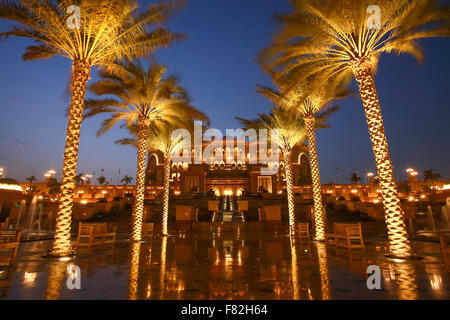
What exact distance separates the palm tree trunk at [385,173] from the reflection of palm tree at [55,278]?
8.89 m

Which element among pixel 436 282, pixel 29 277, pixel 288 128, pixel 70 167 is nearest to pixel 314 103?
pixel 288 128

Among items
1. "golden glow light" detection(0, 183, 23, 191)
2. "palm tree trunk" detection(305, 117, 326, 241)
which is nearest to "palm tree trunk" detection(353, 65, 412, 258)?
"palm tree trunk" detection(305, 117, 326, 241)

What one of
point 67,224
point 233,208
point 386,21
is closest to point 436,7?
point 386,21

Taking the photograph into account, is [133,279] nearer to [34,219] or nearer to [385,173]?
[385,173]

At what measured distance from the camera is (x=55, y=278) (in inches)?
198

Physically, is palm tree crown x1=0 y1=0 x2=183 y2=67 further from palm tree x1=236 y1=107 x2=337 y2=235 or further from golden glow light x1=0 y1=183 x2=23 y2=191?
golden glow light x1=0 y1=183 x2=23 y2=191

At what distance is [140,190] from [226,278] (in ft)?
30.1

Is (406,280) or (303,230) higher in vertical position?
(303,230)

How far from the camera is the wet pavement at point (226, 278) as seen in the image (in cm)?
395

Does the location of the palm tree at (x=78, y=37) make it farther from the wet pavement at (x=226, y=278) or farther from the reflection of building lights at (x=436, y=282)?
the reflection of building lights at (x=436, y=282)

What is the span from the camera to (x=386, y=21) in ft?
28.2
